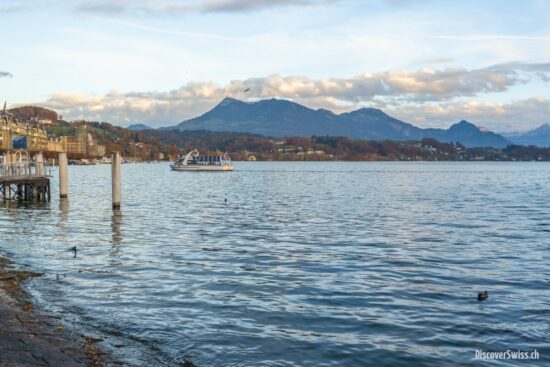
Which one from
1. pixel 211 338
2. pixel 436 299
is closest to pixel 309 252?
pixel 436 299

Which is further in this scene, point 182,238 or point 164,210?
point 164,210

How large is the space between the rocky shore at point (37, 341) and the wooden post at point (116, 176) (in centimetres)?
3357

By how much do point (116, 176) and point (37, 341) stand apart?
3920 cm

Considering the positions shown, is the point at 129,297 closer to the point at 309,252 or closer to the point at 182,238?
the point at 309,252

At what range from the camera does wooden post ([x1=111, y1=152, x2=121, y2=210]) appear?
49.8m

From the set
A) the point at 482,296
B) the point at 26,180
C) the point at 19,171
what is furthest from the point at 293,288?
the point at 19,171

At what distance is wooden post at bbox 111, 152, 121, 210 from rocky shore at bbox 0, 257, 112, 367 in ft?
110

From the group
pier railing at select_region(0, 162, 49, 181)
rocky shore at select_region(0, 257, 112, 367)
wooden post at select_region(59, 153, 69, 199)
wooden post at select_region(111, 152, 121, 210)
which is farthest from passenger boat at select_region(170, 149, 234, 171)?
rocky shore at select_region(0, 257, 112, 367)

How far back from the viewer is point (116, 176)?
50375mm

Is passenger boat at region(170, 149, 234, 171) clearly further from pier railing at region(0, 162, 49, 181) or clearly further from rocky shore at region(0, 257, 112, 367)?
rocky shore at region(0, 257, 112, 367)

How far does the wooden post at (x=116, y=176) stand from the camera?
49.8 meters

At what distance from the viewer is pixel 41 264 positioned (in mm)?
24297

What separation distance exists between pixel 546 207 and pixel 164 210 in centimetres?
3922

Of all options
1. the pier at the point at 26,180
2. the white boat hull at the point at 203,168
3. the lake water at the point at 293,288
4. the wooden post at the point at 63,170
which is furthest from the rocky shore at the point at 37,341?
the white boat hull at the point at 203,168
